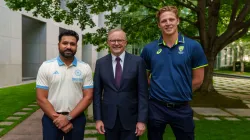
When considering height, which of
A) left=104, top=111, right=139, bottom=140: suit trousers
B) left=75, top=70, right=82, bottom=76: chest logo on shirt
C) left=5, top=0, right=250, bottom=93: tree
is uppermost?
left=5, top=0, right=250, bottom=93: tree

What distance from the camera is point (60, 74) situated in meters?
3.12

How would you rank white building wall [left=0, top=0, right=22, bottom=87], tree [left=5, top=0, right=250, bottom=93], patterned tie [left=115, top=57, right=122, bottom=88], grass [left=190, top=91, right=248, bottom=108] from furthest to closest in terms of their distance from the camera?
1. white building wall [left=0, top=0, right=22, bottom=87]
2. tree [left=5, top=0, right=250, bottom=93]
3. grass [left=190, top=91, right=248, bottom=108]
4. patterned tie [left=115, top=57, right=122, bottom=88]

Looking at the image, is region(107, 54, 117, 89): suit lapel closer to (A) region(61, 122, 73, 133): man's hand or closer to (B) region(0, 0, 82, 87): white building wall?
(A) region(61, 122, 73, 133): man's hand

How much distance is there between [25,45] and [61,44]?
1705cm

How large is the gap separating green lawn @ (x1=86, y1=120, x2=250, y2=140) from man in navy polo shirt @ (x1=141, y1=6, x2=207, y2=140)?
2357 millimetres

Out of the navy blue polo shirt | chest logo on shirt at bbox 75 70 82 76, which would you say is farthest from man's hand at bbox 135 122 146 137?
chest logo on shirt at bbox 75 70 82 76

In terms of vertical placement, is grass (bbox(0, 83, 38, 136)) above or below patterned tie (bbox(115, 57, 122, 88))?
below

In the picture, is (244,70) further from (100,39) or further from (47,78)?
(47,78)

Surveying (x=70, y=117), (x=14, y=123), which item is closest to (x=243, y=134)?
(x=70, y=117)

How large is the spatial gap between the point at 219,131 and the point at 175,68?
354cm

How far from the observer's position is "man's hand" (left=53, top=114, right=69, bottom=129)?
3066 mm

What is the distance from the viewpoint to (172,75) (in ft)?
10.4

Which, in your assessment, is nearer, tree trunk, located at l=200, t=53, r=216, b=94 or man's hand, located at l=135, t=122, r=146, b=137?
man's hand, located at l=135, t=122, r=146, b=137

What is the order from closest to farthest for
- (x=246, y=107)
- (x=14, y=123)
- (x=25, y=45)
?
(x=14, y=123) < (x=246, y=107) < (x=25, y=45)
